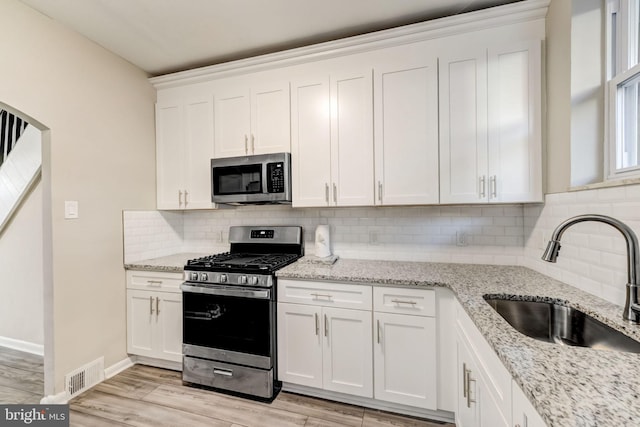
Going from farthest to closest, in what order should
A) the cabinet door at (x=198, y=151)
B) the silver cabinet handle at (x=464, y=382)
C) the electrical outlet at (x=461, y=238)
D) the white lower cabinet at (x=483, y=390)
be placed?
the cabinet door at (x=198, y=151) → the electrical outlet at (x=461, y=238) → the silver cabinet handle at (x=464, y=382) → the white lower cabinet at (x=483, y=390)

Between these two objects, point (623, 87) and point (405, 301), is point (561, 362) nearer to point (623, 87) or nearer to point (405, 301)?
point (405, 301)

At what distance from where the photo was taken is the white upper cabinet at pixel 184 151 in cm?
254

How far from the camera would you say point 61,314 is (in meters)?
1.93

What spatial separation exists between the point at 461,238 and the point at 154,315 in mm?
2617

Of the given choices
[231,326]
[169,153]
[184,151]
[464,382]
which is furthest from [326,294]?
[169,153]

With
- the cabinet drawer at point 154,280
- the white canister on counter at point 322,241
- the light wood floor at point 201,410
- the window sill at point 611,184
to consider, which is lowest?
the light wood floor at point 201,410

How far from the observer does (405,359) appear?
5.72 ft

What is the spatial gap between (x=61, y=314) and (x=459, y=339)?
2598 mm

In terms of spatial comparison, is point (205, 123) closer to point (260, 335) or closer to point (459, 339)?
point (260, 335)

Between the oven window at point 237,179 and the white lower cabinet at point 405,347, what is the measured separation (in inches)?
50.4

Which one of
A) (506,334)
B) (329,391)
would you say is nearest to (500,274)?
(506,334)

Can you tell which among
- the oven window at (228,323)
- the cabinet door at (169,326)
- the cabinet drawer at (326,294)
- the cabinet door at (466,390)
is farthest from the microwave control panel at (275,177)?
the cabinet door at (466,390)

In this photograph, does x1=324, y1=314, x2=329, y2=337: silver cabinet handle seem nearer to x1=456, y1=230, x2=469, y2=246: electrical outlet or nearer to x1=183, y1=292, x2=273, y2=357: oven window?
x1=183, y1=292, x2=273, y2=357: oven window

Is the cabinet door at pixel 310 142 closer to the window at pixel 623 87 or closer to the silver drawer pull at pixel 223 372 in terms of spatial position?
the silver drawer pull at pixel 223 372
